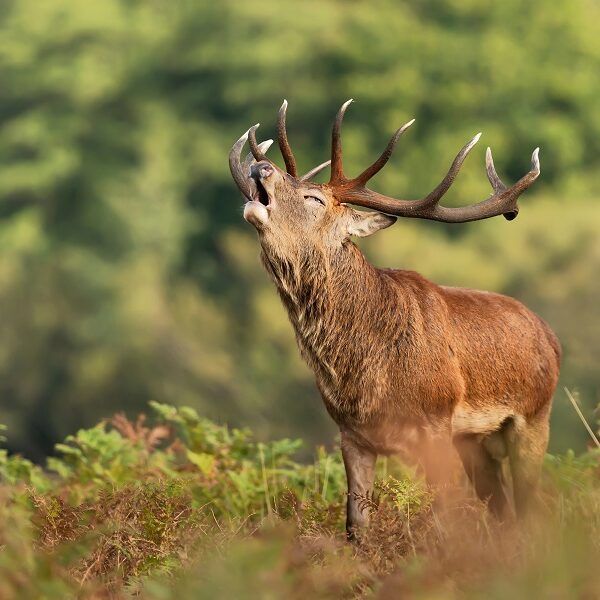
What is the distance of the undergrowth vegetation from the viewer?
3.69 metres

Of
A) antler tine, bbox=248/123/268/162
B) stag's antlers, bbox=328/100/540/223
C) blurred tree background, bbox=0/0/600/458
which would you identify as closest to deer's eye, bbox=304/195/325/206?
stag's antlers, bbox=328/100/540/223

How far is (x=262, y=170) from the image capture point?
20.8 feet

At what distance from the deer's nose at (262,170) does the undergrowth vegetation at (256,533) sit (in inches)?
54.6

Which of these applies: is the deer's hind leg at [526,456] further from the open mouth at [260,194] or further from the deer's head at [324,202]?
the open mouth at [260,194]

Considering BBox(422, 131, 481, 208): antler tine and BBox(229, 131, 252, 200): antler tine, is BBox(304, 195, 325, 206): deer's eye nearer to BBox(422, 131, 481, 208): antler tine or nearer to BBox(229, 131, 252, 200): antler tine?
BBox(229, 131, 252, 200): antler tine

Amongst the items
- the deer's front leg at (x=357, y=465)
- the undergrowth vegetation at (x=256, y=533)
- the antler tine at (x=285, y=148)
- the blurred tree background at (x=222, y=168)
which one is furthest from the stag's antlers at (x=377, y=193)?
the blurred tree background at (x=222, y=168)

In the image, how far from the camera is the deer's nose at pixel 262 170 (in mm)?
6340

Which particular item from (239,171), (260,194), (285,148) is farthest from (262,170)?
(239,171)

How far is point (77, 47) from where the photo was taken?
38.8 meters

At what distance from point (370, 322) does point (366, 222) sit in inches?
19.0

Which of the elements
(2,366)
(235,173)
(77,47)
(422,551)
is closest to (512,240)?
(2,366)

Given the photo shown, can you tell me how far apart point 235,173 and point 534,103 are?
1139 inches

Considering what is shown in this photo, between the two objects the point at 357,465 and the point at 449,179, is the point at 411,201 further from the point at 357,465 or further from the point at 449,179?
the point at 357,465

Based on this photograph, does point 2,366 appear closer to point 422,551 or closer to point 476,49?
point 476,49
